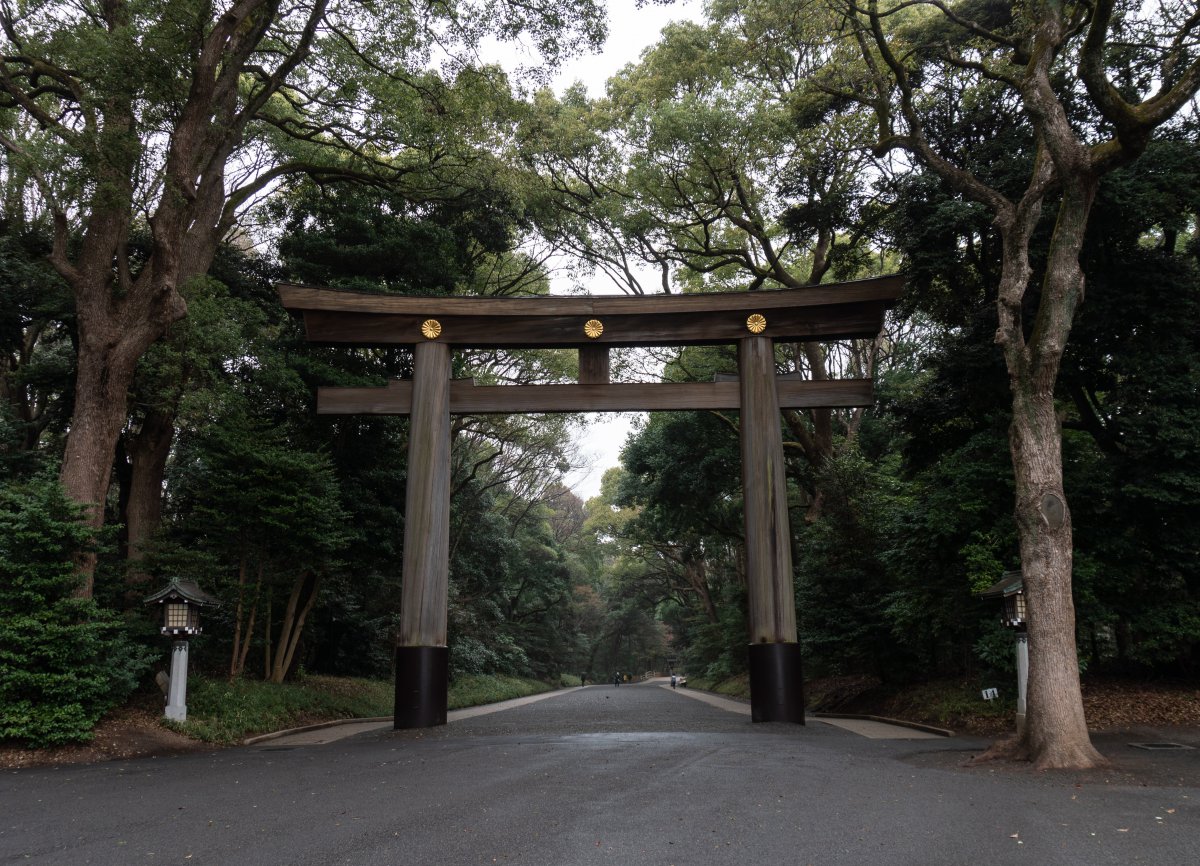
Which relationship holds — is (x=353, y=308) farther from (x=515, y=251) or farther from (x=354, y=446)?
(x=515, y=251)

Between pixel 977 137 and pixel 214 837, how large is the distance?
1387 centimetres

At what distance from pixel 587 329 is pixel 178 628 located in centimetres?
668

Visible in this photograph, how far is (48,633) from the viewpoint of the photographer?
848 cm

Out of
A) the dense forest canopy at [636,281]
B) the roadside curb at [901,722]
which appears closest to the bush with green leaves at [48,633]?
the dense forest canopy at [636,281]

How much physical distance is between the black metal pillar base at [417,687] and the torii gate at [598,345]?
98 centimetres

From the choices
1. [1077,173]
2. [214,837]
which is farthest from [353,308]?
[1077,173]

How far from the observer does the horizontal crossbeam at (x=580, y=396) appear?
11.4 metres

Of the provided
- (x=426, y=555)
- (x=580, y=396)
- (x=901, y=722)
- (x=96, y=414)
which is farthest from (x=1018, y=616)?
(x=96, y=414)

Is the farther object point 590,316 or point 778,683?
point 590,316

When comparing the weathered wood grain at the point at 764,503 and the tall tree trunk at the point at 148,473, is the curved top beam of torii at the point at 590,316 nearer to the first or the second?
the weathered wood grain at the point at 764,503

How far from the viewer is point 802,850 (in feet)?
13.3

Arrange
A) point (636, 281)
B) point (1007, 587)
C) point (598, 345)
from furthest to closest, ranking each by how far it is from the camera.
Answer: point (636, 281) → point (598, 345) → point (1007, 587)

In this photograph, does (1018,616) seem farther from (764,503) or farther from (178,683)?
(178,683)

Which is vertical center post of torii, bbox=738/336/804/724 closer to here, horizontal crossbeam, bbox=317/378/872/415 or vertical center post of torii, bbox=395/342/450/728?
horizontal crossbeam, bbox=317/378/872/415
